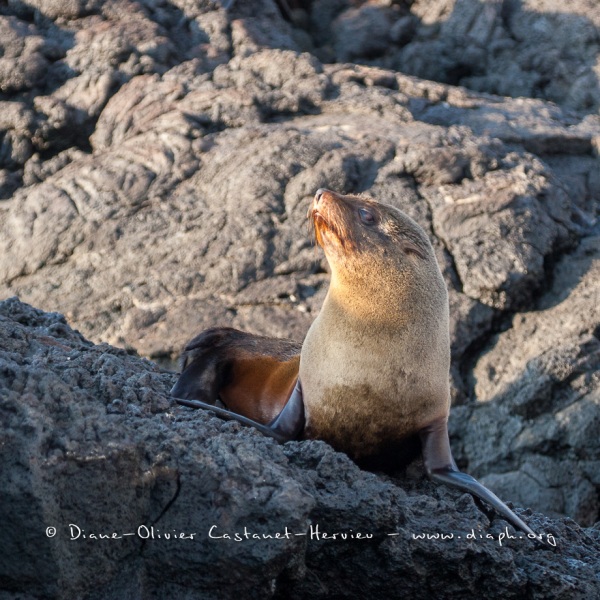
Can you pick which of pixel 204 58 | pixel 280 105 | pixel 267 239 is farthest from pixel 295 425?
pixel 204 58

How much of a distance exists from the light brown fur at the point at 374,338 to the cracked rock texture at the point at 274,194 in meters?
3.68

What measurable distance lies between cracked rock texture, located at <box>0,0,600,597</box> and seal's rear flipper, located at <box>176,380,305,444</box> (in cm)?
380

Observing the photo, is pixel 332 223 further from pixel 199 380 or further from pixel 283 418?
pixel 199 380

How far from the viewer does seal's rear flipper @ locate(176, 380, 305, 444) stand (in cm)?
455

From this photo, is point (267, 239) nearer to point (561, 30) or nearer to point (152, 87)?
point (152, 87)

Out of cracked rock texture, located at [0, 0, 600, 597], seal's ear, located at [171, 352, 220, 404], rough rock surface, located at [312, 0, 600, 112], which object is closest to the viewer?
seal's ear, located at [171, 352, 220, 404]

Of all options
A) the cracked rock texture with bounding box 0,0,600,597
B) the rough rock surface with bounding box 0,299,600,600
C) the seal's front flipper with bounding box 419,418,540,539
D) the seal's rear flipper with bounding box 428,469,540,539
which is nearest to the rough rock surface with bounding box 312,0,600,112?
the cracked rock texture with bounding box 0,0,600,597

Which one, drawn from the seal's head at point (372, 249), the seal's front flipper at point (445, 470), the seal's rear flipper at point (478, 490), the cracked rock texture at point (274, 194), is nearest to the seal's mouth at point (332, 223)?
the seal's head at point (372, 249)

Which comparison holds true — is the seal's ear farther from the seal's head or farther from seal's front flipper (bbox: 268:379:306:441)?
the seal's head

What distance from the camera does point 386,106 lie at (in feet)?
34.7

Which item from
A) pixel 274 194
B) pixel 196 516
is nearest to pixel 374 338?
pixel 196 516

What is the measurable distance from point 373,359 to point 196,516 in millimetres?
1599

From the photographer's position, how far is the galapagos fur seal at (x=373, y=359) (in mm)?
4582

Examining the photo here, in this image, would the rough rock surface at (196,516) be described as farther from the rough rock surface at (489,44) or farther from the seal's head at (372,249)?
the rough rock surface at (489,44)
